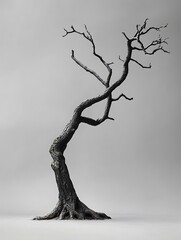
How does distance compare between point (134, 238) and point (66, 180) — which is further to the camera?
point (66, 180)

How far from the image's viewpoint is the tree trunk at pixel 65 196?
909cm

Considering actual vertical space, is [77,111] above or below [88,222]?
above

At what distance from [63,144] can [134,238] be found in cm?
201

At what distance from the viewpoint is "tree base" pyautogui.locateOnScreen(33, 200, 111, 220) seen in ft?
29.7

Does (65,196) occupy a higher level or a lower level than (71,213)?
higher

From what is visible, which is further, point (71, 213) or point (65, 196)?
point (65, 196)

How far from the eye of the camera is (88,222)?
8727 mm

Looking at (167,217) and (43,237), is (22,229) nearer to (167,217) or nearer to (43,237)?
(43,237)

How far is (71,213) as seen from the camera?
9062 mm

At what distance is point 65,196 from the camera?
9.20m

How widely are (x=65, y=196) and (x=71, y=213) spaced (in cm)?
24

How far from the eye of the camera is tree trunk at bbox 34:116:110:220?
9.09m

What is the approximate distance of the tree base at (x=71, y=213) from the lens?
905 centimetres

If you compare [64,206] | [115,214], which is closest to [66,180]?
[64,206]
